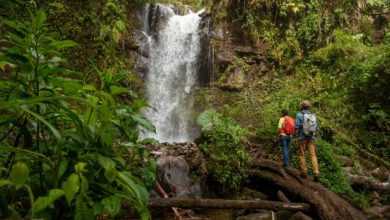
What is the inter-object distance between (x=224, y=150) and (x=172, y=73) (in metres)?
8.85

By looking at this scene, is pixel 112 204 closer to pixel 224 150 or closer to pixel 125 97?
pixel 224 150

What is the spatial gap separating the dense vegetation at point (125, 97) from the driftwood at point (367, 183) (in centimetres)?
25

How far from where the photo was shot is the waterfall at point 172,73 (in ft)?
49.4

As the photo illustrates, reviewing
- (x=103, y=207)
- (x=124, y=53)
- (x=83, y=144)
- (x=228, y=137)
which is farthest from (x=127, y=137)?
(x=124, y=53)

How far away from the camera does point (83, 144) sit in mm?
1630

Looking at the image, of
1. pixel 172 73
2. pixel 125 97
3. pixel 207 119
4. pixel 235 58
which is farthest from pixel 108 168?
pixel 172 73

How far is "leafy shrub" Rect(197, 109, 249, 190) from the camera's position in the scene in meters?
7.40

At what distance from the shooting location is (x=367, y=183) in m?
8.27

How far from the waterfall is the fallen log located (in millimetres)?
8904

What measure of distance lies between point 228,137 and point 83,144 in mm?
6278

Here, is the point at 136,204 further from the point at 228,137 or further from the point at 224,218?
the point at 228,137

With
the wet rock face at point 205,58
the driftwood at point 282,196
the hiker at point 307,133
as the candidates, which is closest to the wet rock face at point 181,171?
the driftwood at point 282,196

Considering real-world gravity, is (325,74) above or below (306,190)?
above

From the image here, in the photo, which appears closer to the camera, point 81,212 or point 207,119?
point 81,212
